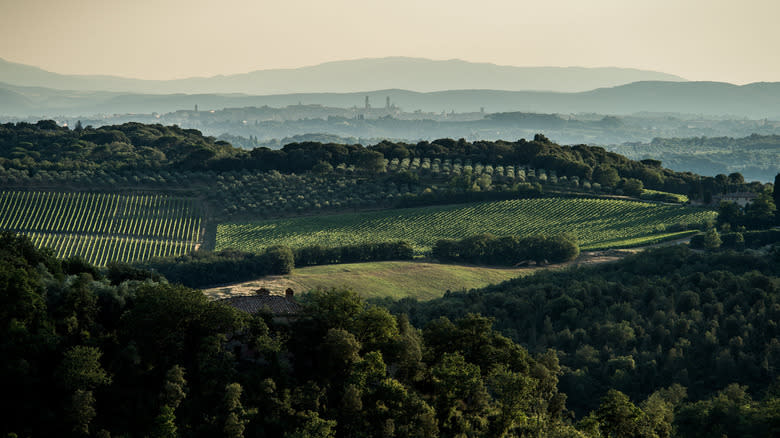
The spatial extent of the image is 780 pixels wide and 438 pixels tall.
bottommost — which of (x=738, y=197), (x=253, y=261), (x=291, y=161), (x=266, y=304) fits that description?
(x=253, y=261)

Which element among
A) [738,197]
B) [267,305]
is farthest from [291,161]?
[267,305]

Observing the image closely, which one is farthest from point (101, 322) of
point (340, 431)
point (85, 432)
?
point (340, 431)

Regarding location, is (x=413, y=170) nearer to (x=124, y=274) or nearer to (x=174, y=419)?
(x=124, y=274)

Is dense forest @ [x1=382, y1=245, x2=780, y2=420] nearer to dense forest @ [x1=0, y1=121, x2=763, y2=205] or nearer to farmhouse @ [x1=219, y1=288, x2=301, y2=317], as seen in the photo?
farmhouse @ [x1=219, y1=288, x2=301, y2=317]

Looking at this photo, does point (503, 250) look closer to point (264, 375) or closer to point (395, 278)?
point (395, 278)

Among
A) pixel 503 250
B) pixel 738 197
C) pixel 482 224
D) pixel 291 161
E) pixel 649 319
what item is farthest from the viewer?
pixel 291 161

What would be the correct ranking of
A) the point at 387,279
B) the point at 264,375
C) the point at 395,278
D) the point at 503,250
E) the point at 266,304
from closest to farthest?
1. the point at 264,375
2. the point at 266,304
3. the point at 387,279
4. the point at 395,278
5. the point at 503,250

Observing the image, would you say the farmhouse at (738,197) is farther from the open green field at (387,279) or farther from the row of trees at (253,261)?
the row of trees at (253,261)

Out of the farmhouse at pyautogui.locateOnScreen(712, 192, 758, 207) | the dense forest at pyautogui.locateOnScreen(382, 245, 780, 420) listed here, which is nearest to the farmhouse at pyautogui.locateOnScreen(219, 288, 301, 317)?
the dense forest at pyautogui.locateOnScreen(382, 245, 780, 420)
